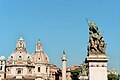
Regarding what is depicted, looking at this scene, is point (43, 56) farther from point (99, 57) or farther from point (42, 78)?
point (99, 57)

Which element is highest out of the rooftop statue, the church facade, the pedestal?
the church facade

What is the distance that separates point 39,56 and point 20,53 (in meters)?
7.02

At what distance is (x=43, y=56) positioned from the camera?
347 feet

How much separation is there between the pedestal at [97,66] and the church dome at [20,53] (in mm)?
82565

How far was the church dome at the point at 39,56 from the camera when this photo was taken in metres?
105

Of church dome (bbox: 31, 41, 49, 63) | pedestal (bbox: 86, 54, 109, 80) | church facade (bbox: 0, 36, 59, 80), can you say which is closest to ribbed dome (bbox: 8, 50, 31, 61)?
church facade (bbox: 0, 36, 59, 80)

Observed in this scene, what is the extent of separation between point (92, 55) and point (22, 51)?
83.6m

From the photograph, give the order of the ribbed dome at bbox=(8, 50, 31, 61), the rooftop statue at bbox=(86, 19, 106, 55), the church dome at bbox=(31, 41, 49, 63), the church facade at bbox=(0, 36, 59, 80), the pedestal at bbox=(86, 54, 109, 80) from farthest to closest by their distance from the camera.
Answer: the church dome at bbox=(31, 41, 49, 63)
the ribbed dome at bbox=(8, 50, 31, 61)
the church facade at bbox=(0, 36, 59, 80)
the rooftop statue at bbox=(86, 19, 106, 55)
the pedestal at bbox=(86, 54, 109, 80)

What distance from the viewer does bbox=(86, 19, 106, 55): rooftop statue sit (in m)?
20.7

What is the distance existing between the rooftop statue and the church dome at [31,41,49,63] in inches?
3300

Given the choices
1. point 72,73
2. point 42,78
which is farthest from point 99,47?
point 72,73

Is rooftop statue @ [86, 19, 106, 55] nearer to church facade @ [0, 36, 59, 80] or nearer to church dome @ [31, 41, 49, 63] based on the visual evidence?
church facade @ [0, 36, 59, 80]

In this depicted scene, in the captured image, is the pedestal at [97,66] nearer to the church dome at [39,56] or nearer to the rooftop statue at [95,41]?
the rooftop statue at [95,41]

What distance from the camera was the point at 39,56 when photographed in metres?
105
